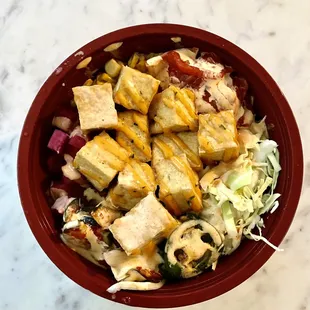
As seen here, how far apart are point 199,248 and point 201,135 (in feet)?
0.63

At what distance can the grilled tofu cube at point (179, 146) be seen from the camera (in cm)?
117

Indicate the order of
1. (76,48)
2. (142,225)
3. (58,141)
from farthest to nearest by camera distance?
(76,48) → (58,141) → (142,225)

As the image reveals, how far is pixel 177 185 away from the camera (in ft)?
3.69

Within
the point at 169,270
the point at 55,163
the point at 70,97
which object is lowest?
the point at 169,270

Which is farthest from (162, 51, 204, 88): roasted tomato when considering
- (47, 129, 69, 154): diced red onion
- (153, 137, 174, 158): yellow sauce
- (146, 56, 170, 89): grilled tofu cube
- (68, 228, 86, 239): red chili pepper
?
(68, 228, 86, 239): red chili pepper

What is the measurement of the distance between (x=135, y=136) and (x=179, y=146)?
0.08 meters

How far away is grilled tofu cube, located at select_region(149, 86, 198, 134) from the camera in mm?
1152

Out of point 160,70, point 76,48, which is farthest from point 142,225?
point 76,48

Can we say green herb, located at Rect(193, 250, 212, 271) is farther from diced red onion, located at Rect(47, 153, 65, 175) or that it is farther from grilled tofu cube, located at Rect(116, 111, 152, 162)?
diced red onion, located at Rect(47, 153, 65, 175)

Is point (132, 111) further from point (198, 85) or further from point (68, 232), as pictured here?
point (68, 232)

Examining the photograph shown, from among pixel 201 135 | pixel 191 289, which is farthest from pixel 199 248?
pixel 201 135

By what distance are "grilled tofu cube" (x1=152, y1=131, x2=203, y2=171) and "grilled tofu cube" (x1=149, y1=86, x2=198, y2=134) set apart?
14mm

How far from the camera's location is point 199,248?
3.75 feet

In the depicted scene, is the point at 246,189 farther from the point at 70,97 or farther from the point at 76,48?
the point at 76,48
